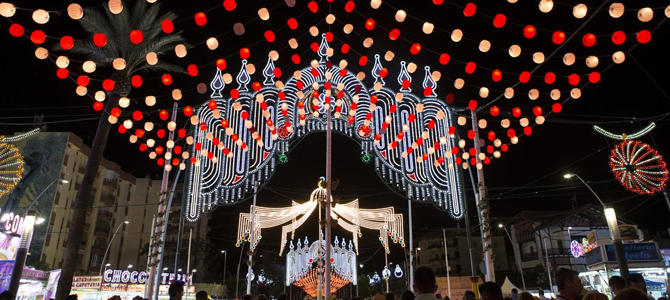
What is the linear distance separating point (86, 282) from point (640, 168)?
3369 cm

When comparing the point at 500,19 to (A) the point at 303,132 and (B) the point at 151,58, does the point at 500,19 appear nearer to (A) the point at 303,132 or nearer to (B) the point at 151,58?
(B) the point at 151,58

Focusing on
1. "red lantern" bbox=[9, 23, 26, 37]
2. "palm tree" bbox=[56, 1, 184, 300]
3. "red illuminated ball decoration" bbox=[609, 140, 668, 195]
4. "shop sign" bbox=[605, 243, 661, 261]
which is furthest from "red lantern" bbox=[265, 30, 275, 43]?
"shop sign" bbox=[605, 243, 661, 261]

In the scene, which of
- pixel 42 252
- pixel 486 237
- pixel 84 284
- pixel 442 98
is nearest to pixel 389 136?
pixel 442 98

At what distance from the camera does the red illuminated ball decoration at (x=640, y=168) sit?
17.6 metres

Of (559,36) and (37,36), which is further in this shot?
(559,36)

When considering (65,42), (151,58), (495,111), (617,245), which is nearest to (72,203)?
(151,58)

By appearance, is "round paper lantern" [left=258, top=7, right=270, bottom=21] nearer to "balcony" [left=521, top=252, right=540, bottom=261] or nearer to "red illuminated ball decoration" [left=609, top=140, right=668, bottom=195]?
"red illuminated ball decoration" [left=609, top=140, right=668, bottom=195]

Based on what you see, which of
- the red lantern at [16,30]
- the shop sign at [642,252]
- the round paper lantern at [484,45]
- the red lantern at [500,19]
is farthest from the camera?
the shop sign at [642,252]

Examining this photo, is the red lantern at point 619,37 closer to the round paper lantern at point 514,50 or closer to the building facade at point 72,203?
the round paper lantern at point 514,50

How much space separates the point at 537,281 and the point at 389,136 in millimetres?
35380

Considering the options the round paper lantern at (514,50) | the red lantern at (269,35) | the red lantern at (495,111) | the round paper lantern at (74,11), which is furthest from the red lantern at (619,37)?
the round paper lantern at (74,11)

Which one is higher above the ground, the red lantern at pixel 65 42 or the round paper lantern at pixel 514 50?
the round paper lantern at pixel 514 50

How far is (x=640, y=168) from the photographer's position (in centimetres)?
1781

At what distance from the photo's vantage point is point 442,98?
18547 millimetres
